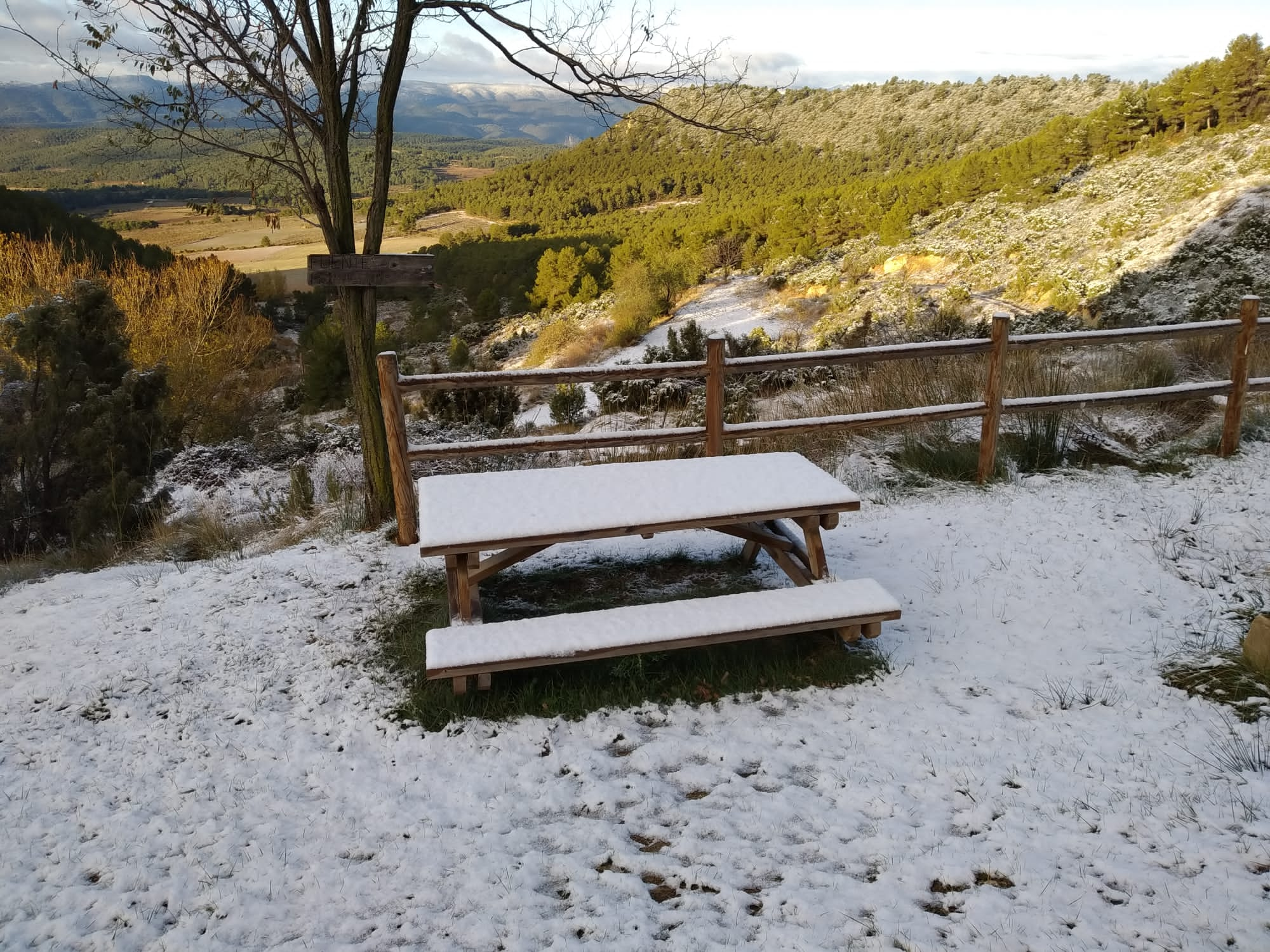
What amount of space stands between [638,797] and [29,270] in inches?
898

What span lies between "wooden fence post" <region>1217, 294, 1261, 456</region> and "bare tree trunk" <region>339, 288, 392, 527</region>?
5997 millimetres

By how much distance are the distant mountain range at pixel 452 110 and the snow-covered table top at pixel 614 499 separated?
274 cm

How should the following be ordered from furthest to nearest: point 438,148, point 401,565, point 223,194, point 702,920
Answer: point 438,148
point 223,194
point 401,565
point 702,920

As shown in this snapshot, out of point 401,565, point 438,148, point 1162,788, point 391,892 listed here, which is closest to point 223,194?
point 401,565

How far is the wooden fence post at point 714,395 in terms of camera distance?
201 inches

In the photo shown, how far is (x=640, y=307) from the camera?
26250 mm

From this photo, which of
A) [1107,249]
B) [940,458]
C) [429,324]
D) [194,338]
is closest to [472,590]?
[940,458]

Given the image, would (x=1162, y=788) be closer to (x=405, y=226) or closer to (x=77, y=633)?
(x=77, y=633)

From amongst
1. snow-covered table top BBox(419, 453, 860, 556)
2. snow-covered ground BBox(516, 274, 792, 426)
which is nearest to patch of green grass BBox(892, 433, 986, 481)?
snow-covered table top BBox(419, 453, 860, 556)

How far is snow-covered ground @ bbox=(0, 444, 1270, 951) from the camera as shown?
2.28 m

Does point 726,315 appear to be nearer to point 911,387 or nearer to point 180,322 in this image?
point 180,322

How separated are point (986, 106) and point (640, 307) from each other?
36748 mm

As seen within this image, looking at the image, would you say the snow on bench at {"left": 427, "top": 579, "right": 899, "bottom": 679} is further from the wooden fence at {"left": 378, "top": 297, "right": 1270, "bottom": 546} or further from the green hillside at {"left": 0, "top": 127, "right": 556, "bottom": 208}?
the green hillside at {"left": 0, "top": 127, "right": 556, "bottom": 208}

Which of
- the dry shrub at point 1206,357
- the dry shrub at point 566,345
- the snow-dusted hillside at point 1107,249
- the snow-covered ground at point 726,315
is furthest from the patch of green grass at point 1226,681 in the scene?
the dry shrub at point 566,345
